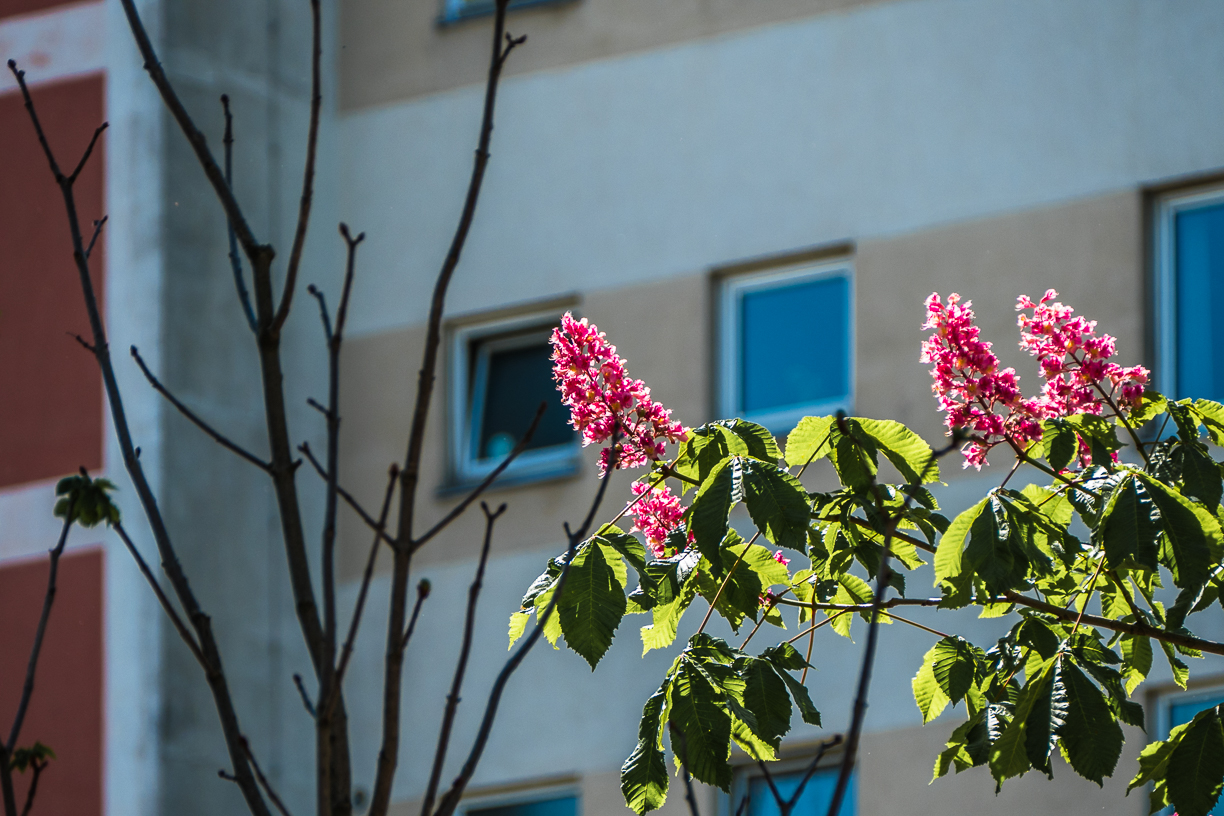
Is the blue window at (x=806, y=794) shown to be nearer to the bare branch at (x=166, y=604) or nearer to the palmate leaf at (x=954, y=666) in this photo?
the palmate leaf at (x=954, y=666)

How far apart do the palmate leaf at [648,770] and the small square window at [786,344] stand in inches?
234

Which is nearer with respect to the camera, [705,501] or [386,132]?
[705,501]

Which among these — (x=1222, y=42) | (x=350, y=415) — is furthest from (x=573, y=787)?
(x=1222, y=42)

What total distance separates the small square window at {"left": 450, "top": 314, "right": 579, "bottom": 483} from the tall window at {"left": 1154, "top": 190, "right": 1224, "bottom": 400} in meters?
3.33

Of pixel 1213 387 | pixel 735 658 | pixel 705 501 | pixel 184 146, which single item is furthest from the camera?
pixel 184 146

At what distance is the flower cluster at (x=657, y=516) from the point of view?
16.5 ft

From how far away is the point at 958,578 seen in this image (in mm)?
4430

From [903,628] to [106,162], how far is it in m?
5.28

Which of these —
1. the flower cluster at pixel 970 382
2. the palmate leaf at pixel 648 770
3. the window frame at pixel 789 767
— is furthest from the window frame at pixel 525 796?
the flower cluster at pixel 970 382

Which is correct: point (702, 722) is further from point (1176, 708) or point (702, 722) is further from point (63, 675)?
point (63, 675)

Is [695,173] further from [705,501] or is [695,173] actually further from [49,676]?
[705,501]

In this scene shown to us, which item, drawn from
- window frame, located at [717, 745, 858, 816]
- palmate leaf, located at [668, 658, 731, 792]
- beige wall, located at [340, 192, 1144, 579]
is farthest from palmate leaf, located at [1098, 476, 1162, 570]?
window frame, located at [717, 745, 858, 816]

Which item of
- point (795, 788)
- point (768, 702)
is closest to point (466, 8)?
point (795, 788)

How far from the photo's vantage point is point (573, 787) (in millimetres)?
10734
